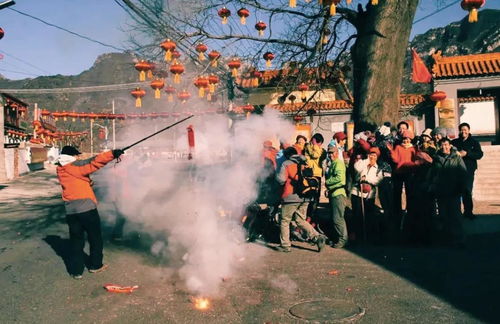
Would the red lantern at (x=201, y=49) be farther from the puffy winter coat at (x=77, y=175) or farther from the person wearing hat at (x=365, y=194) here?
the puffy winter coat at (x=77, y=175)

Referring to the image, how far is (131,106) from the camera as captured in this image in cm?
11306

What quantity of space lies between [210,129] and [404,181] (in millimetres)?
5263

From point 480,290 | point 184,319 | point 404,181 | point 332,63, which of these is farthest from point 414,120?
point 184,319

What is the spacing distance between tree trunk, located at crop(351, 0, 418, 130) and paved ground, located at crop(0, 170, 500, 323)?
307cm

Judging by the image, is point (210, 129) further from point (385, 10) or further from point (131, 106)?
point (131, 106)

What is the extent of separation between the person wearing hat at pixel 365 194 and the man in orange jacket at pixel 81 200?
168 inches

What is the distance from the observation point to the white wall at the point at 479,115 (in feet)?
75.4

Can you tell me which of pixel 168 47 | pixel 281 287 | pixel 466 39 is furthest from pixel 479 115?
pixel 466 39

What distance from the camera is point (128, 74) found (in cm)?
18088

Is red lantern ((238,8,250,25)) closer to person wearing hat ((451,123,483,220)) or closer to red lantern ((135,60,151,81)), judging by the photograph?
red lantern ((135,60,151,81))

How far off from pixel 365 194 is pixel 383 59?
332 cm

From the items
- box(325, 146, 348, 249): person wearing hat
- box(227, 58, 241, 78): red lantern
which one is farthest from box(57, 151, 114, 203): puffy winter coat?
box(227, 58, 241, 78): red lantern

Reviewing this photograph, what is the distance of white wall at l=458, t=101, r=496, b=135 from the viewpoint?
2297 cm

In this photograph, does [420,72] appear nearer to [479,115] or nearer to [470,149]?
[479,115]
